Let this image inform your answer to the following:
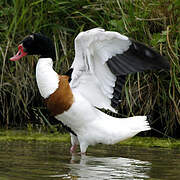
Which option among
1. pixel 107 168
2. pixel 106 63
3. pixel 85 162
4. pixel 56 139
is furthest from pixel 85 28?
pixel 107 168

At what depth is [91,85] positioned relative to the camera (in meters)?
5.30

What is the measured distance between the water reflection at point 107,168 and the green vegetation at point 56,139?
3.29ft

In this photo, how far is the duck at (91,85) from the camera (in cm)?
485

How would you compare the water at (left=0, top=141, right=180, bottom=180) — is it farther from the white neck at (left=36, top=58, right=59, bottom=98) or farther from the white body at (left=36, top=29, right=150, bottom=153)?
the white neck at (left=36, top=58, right=59, bottom=98)

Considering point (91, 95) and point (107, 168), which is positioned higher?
point (91, 95)

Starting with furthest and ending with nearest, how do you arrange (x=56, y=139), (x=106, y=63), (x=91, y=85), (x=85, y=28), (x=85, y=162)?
(x=85, y=28)
(x=56, y=139)
(x=91, y=85)
(x=106, y=63)
(x=85, y=162)

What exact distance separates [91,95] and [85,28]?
170cm

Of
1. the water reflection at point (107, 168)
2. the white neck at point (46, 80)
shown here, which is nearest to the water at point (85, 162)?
the water reflection at point (107, 168)

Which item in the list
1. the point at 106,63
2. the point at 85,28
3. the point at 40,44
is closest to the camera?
the point at 106,63

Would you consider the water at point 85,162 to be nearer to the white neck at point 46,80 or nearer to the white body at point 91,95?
the white body at point 91,95

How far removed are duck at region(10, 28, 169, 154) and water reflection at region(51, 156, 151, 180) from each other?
14.9 inches

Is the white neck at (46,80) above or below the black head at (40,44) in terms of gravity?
below

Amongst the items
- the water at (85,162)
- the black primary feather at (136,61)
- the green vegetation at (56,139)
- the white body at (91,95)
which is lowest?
the green vegetation at (56,139)

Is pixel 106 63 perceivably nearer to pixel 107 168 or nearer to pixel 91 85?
pixel 91 85
